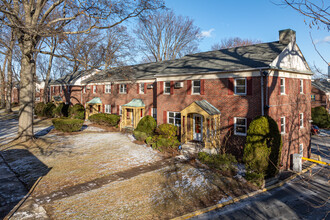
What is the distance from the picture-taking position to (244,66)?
14672mm

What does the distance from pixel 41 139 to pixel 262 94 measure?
1799 cm

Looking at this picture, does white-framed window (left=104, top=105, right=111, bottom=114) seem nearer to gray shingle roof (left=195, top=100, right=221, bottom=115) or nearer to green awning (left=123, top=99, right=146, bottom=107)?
green awning (left=123, top=99, right=146, bottom=107)

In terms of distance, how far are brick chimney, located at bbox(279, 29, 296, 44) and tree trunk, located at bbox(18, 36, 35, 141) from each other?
19.4 m

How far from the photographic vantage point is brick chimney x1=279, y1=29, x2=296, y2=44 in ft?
53.8

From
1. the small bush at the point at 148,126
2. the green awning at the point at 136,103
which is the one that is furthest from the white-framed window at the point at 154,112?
the small bush at the point at 148,126

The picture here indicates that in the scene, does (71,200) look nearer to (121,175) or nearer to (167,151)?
(121,175)

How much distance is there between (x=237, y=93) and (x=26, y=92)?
16039 mm

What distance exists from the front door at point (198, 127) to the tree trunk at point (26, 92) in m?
13.3

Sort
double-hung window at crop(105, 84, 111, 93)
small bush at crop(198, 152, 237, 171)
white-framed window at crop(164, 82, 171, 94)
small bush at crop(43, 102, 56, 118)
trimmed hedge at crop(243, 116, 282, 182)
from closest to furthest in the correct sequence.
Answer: trimmed hedge at crop(243, 116, 282, 182), small bush at crop(198, 152, 237, 171), white-framed window at crop(164, 82, 171, 94), double-hung window at crop(105, 84, 111, 93), small bush at crop(43, 102, 56, 118)

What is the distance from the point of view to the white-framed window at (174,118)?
61.8 feet

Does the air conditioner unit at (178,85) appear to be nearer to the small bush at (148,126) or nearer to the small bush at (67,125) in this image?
the small bush at (148,126)

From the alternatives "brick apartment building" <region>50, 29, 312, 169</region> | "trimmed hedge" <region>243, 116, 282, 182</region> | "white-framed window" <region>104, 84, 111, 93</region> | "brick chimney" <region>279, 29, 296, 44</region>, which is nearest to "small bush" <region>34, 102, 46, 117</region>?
"white-framed window" <region>104, 84, 111, 93</region>

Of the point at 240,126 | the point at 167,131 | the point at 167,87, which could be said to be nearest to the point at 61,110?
the point at 167,87

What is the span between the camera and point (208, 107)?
1577 centimetres
